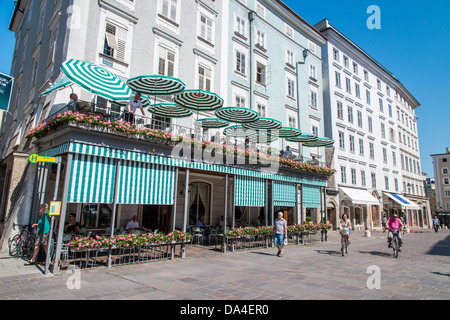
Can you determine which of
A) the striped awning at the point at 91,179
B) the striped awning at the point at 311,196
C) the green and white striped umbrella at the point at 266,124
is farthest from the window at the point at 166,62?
the striped awning at the point at 311,196

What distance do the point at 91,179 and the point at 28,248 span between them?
375 centimetres

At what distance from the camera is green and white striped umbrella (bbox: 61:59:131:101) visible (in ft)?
28.7

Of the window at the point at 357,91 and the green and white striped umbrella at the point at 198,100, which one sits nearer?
the green and white striped umbrella at the point at 198,100

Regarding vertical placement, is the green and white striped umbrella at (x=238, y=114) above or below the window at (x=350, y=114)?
below

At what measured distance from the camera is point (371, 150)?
33656 millimetres

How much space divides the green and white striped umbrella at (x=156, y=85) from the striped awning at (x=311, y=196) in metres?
9.34

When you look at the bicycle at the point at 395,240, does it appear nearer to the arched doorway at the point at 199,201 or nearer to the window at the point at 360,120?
the arched doorway at the point at 199,201

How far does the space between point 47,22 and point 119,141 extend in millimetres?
11547

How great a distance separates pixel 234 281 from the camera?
707 cm

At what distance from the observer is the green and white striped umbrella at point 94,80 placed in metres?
8.74

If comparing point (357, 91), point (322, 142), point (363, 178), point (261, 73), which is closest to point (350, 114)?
point (357, 91)

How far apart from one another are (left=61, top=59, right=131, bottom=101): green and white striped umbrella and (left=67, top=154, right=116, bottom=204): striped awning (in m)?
2.15
